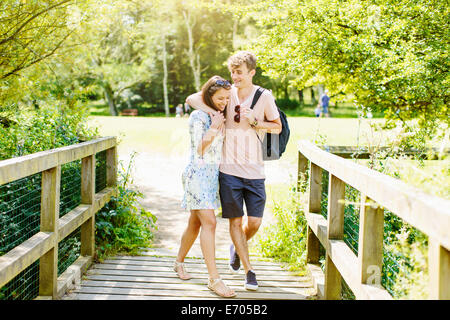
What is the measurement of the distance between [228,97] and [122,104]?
138 ft

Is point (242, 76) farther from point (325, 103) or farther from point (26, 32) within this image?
point (325, 103)

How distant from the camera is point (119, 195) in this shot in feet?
19.3

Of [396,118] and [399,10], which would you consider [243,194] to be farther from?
[399,10]

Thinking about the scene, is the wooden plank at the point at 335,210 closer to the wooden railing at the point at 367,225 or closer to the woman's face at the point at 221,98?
the wooden railing at the point at 367,225

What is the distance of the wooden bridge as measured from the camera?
2062mm

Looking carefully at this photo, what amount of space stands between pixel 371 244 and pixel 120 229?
Result: 3.24m

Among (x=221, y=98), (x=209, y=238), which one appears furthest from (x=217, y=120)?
(x=209, y=238)

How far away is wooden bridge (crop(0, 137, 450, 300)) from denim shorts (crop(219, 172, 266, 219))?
56 centimetres

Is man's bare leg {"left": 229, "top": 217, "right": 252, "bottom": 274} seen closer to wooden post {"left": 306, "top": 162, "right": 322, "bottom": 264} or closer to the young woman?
the young woman

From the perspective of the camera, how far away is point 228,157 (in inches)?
162

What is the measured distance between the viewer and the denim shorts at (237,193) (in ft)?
13.4

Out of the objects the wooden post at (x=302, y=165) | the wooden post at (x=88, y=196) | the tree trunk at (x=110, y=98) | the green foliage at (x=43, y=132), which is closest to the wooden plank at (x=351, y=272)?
the wooden post at (x=302, y=165)

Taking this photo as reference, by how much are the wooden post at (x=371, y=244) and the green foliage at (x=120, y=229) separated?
9.59ft

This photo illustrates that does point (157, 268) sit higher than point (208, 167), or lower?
lower
